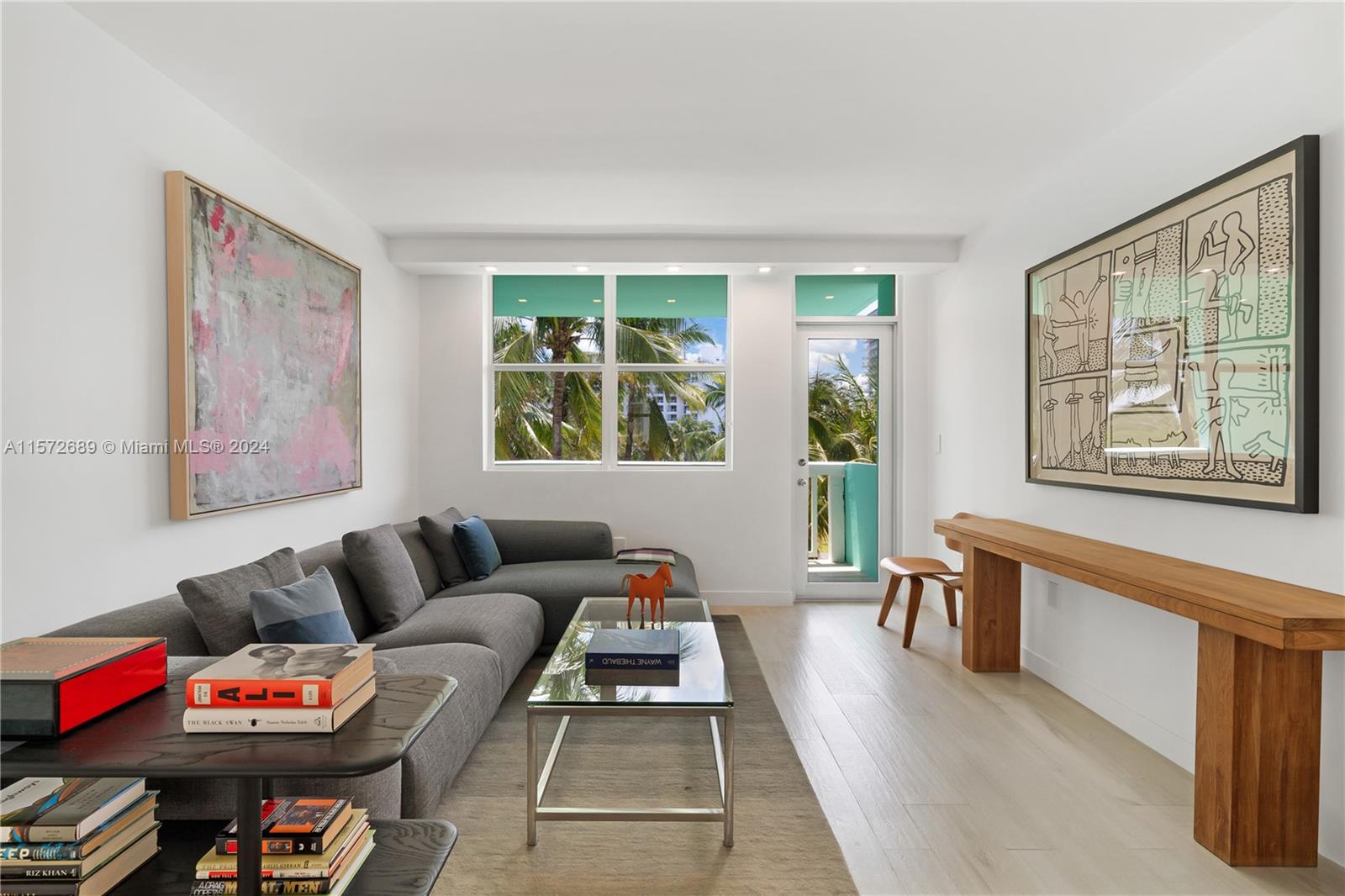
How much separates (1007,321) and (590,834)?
338 cm

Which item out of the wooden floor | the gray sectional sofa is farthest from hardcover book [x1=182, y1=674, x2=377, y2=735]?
the wooden floor

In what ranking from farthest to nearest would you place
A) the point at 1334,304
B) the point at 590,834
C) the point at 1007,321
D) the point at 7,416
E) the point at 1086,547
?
the point at 1007,321, the point at 1086,547, the point at 590,834, the point at 1334,304, the point at 7,416

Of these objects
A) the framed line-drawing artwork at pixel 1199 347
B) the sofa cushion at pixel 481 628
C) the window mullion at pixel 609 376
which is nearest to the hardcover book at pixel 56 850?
the sofa cushion at pixel 481 628

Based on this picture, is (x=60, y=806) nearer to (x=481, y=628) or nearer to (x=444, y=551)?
(x=481, y=628)

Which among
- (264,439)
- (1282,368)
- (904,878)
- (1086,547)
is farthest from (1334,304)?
(264,439)

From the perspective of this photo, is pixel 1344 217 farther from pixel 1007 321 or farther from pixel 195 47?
pixel 195 47

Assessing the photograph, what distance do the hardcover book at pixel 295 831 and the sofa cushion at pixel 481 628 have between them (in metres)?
1.44

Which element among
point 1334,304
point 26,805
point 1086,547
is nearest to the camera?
point 26,805

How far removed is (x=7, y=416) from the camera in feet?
6.04

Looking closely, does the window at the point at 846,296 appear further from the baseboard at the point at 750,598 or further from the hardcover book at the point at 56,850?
the hardcover book at the point at 56,850

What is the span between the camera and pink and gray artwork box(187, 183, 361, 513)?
255 centimetres

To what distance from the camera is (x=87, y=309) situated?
2.09m

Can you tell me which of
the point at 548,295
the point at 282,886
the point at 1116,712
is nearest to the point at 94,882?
the point at 282,886

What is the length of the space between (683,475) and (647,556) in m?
0.79
